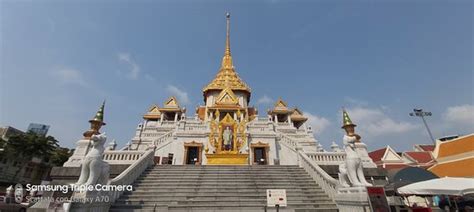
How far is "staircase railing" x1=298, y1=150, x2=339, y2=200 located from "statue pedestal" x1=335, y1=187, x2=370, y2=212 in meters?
0.45

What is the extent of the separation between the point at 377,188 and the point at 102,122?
1180 cm

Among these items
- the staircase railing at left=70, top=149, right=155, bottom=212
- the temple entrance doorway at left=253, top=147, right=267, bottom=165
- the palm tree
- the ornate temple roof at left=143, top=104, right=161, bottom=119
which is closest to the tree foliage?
the palm tree

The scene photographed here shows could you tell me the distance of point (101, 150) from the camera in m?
7.45

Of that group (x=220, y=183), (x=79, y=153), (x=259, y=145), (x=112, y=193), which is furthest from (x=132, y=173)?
(x=259, y=145)

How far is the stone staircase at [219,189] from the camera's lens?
804 cm

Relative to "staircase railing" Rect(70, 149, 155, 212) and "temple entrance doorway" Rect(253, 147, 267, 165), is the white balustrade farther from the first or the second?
"temple entrance doorway" Rect(253, 147, 267, 165)

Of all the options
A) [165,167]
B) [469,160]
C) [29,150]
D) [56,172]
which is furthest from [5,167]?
[469,160]

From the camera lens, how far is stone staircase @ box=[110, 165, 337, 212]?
8039 millimetres

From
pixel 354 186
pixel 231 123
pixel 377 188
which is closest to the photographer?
pixel 377 188

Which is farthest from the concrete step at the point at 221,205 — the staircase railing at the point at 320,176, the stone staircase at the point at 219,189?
the staircase railing at the point at 320,176

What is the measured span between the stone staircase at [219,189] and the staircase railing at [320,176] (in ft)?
0.71

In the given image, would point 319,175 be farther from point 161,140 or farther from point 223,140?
point 161,140

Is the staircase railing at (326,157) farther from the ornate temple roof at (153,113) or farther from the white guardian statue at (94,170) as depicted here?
the ornate temple roof at (153,113)

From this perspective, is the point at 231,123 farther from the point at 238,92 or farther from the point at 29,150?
the point at 29,150
